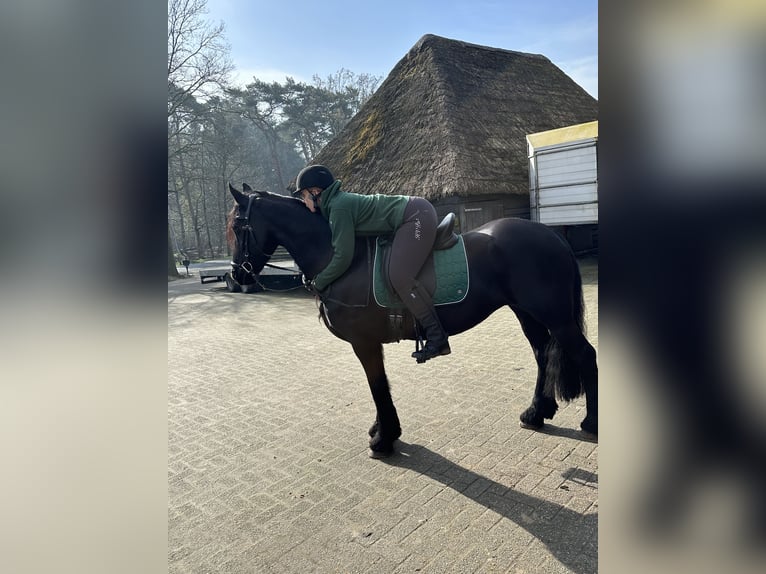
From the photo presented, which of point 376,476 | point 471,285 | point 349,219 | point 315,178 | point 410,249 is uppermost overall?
point 315,178

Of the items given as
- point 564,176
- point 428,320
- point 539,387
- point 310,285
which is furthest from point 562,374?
point 564,176

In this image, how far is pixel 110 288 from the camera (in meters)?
0.72

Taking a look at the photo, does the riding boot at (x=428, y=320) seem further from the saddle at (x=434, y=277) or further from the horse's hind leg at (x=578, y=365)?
the horse's hind leg at (x=578, y=365)

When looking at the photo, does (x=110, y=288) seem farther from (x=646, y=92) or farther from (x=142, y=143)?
(x=646, y=92)

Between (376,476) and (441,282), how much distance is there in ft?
4.93

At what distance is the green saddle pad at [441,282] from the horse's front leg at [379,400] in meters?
0.43

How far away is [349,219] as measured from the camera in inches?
126

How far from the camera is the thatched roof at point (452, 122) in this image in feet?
41.7

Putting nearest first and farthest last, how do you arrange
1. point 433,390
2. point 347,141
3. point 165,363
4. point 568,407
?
point 165,363
point 568,407
point 433,390
point 347,141

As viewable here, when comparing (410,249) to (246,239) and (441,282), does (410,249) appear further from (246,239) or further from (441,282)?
(246,239)

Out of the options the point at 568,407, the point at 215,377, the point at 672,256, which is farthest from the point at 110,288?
the point at 215,377

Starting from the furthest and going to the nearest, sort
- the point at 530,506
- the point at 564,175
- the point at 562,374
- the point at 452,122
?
the point at 452,122, the point at 564,175, the point at 562,374, the point at 530,506

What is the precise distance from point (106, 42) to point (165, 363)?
1.78 feet

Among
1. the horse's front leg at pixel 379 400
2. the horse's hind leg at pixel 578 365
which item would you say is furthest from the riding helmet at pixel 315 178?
the horse's hind leg at pixel 578 365
